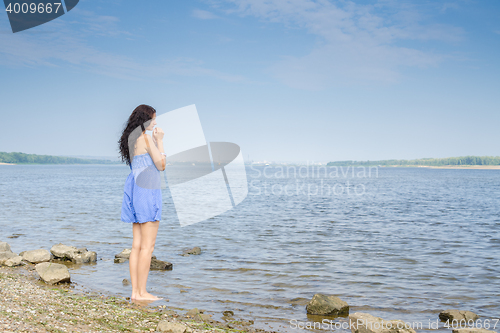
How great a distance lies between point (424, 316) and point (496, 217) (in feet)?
62.4

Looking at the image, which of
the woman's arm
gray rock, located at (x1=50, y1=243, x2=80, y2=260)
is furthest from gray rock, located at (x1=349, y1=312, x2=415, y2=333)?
gray rock, located at (x1=50, y1=243, x2=80, y2=260)

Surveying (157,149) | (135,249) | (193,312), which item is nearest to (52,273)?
(135,249)

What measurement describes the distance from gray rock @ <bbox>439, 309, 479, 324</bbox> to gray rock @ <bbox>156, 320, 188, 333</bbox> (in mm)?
4480

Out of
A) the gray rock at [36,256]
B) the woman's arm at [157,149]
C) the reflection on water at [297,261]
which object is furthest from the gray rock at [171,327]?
the gray rock at [36,256]

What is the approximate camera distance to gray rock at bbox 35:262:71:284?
732cm

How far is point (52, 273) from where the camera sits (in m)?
7.43

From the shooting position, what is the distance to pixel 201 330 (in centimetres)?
521

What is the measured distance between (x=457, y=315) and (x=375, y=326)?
6.22 ft

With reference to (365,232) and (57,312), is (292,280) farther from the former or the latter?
(365,232)

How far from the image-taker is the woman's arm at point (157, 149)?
17.3ft

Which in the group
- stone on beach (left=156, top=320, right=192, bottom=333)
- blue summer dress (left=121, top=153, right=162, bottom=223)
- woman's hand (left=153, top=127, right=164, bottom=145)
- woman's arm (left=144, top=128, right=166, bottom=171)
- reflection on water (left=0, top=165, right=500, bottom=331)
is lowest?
reflection on water (left=0, top=165, right=500, bottom=331)

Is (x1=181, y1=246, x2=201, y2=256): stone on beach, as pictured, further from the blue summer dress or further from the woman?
the blue summer dress

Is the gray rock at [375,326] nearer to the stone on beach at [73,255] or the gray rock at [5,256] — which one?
the stone on beach at [73,255]

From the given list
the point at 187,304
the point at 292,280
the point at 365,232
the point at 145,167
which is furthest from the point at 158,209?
the point at 365,232
